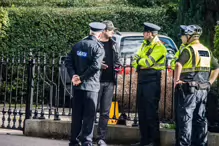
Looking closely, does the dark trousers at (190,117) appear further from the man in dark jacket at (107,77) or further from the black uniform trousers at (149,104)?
the man in dark jacket at (107,77)

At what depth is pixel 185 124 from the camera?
920 cm

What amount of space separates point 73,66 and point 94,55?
427 millimetres

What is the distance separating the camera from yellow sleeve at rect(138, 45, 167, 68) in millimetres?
9758

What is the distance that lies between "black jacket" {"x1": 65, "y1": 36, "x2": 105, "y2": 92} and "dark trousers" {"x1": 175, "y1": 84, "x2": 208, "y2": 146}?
118cm

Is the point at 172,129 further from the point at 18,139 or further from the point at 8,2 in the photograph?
the point at 8,2

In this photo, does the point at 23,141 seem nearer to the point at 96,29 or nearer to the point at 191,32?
the point at 96,29

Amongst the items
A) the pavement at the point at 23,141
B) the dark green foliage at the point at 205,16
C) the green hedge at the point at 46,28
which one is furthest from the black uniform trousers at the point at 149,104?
the green hedge at the point at 46,28

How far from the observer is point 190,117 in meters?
9.23

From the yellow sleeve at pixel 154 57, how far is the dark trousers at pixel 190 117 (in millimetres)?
679

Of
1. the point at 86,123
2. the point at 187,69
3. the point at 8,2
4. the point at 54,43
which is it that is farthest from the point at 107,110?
the point at 8,2

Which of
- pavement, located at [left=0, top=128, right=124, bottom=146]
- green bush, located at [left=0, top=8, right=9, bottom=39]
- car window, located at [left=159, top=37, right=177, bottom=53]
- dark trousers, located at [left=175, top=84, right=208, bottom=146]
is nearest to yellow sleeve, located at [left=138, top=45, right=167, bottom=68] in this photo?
dark trousers, located at [left=175, top=84, right=208, bottom=146]

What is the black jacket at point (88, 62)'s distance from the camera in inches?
363

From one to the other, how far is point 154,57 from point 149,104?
72cm

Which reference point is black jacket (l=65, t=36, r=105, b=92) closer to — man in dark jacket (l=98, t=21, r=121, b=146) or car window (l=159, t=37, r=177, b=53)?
man in dark jacket (l=98, t=21, r=121, b=146)
